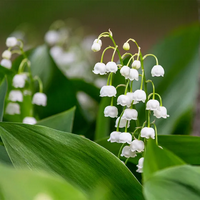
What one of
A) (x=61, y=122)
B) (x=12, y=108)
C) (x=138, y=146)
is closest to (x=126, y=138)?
(x=138, y=146)

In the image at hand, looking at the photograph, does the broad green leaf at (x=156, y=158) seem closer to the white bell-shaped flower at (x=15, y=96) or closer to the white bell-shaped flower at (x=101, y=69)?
the white bell-shaped flower at (x=101, y=69)

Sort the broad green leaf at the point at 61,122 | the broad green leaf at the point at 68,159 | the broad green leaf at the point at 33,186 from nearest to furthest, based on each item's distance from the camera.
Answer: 1. the broad green leaf at the point at 33,186
2. the broad green leaf at the point at 68,159
3. the broad green leaf at the point at 61,122

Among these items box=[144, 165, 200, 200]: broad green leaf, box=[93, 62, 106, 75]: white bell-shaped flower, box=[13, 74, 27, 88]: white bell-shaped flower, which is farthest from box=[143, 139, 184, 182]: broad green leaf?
box=[13, 74, 27, 88]: white bell-shaped flower

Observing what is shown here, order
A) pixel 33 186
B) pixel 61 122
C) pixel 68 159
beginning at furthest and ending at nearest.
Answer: pixel 61 122
pixel 68 159
pixel 33 186

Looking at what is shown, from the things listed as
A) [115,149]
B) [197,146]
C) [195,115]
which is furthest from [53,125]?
[195,115]

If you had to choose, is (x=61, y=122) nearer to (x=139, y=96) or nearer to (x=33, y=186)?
(x=139, y=96)

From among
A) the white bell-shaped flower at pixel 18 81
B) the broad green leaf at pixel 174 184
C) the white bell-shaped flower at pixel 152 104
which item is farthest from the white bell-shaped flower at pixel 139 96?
the white bell-shaped flower at pixel 18 81
